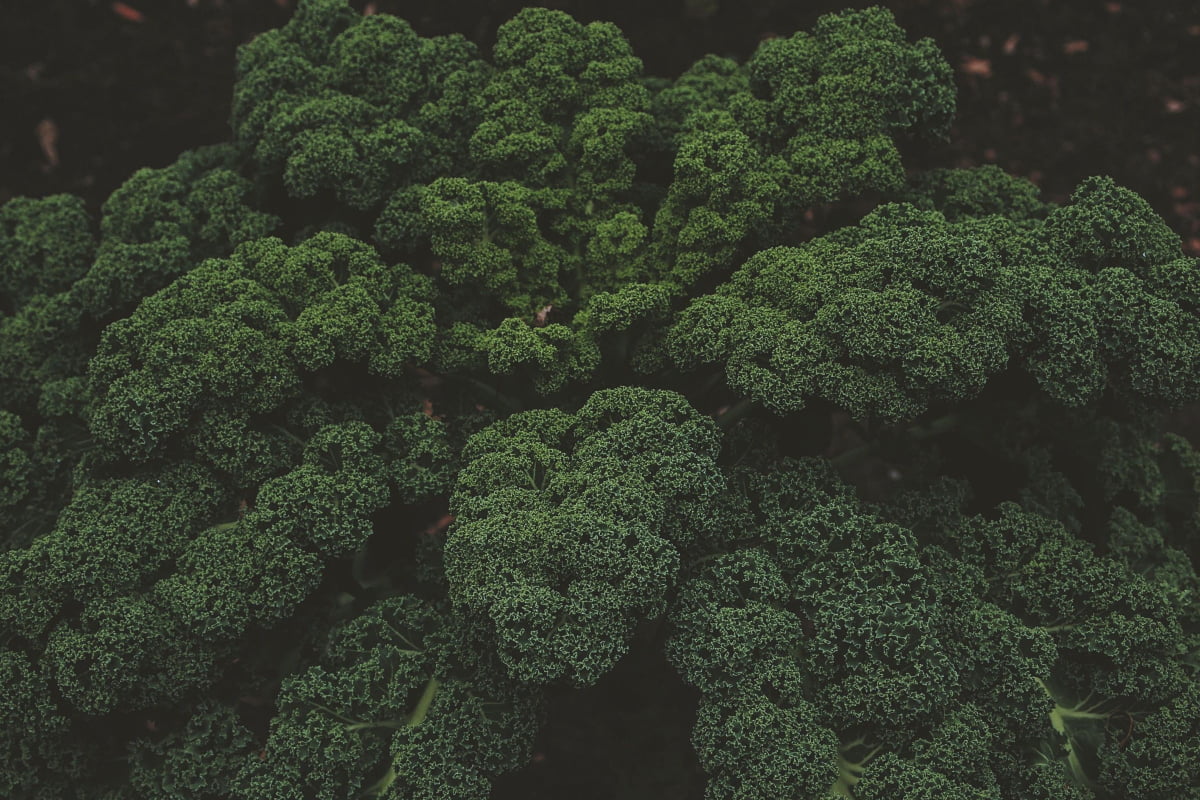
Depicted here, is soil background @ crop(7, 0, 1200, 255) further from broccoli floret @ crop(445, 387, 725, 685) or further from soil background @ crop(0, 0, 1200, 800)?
broccoli floret @ crop(445, 387, 725, 685)

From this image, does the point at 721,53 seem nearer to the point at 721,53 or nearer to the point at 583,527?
the point at 721,53

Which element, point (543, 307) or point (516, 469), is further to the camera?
point (543, 307)

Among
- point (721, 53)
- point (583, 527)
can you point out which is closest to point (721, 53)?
point (721, 53)

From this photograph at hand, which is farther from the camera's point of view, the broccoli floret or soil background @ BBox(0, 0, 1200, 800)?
soil background @ BBox(0, 0, 1200, 800)

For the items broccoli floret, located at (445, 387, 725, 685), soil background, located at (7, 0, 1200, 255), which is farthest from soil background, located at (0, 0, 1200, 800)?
broccoli floret, located at (445, 387, 725, 685)

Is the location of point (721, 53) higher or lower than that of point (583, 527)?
higher

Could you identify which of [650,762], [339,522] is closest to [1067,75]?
[650,762]

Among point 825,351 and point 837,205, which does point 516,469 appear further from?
point 837,205

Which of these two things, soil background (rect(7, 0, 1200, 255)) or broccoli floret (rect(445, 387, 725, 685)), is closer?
broccoli floret (rect(445, 387, 725, 685))

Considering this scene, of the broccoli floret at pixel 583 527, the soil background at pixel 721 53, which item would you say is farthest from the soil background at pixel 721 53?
the broccoli floret at pixel 583 527

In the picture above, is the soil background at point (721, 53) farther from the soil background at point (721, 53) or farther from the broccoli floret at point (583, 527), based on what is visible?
the broccoli floret at point (583, 527)

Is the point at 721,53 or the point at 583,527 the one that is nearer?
the point at 583,527
